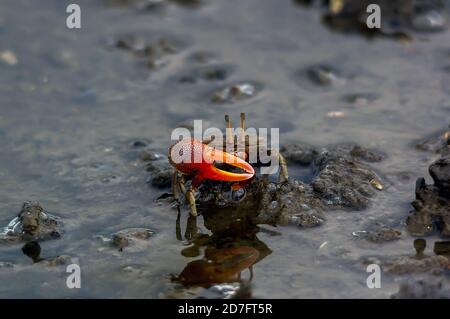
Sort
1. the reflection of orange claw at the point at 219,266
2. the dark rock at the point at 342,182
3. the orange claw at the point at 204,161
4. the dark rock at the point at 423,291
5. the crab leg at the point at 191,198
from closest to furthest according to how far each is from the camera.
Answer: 1. the dark rock at the point at 423,291
2. the reflection of orange claw at the point at 219,266
3. the orange claw at the point at 204,161
4. the crab leg at the point at 191,198
5. the dark rock at the point at 342,182

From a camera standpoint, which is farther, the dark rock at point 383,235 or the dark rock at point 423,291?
the dark rock at point 383,235

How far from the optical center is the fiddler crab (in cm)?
561

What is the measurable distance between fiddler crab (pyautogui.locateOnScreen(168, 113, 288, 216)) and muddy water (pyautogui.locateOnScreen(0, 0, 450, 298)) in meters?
0.29

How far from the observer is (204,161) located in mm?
5613

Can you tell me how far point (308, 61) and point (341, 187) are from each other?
2499 mm

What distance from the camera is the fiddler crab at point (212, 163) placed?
18.4 ft

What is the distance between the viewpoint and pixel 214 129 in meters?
7.22

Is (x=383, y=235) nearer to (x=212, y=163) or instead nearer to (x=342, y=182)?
(x=342, y=182)

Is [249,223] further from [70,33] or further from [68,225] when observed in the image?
[70,33]

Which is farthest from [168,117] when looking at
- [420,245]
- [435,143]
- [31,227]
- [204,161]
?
[420,245]

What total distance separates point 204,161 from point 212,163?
56 mm
